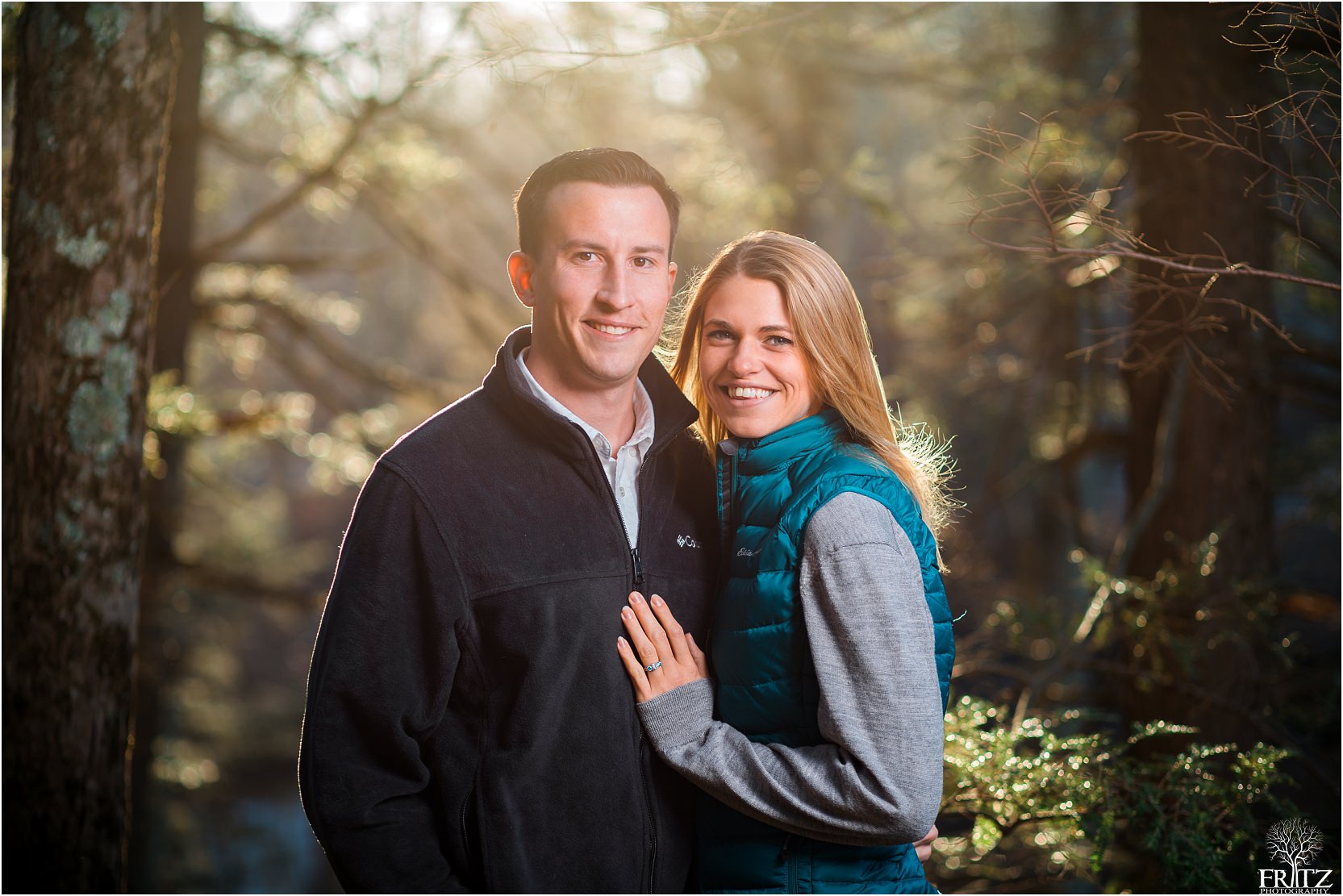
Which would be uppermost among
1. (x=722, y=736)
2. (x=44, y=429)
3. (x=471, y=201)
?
(x=471, y=201)

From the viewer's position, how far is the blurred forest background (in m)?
3.38

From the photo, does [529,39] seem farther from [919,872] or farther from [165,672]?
[165,672]

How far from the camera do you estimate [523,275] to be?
2.78 m

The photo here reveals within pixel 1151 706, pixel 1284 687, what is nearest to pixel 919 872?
pixel 1151 706

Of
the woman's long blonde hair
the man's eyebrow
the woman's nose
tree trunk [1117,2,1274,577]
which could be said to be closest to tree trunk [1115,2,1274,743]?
tree trunk [1117,2,1274,577]

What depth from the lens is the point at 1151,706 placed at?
4762mm

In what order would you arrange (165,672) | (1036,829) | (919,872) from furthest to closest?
(165,672) → (1036,829) → (919,872)

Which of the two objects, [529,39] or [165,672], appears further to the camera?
[165,672]

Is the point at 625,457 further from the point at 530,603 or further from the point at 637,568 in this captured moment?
the point at 530,603

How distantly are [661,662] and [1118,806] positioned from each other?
1.93 m

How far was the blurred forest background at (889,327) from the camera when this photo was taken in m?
3.38

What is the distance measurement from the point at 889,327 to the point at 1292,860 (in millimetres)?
8881

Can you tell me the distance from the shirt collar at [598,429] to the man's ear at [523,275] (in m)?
0.16

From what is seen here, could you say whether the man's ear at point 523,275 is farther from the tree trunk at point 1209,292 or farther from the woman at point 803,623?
the tree trunk at point 1209,292
